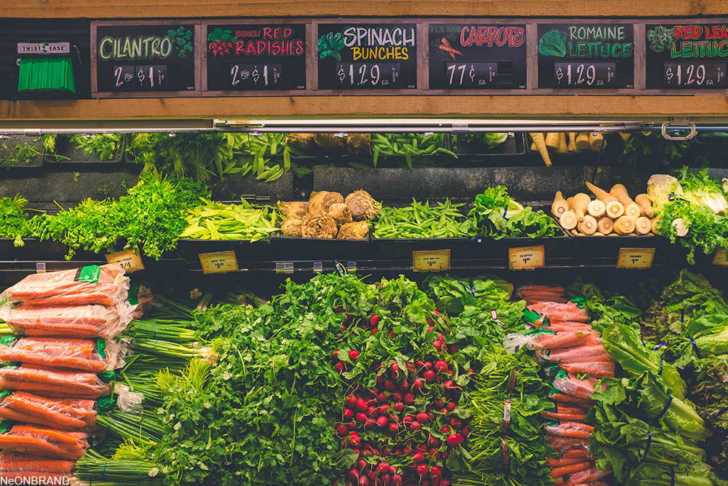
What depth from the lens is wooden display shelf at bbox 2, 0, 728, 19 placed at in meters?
2.82

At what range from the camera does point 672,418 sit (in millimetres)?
2762

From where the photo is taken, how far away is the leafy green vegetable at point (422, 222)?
3.52 metres

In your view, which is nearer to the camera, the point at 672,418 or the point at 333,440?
the point at 333,440

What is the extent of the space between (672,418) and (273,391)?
2384 mm

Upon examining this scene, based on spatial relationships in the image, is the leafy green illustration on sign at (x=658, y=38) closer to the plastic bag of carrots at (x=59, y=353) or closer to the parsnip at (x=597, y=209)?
the parsnip at (x=597, y=209)

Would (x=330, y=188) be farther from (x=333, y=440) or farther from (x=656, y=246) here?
(x=656, y=246)

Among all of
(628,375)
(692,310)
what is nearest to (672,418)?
(628,375)

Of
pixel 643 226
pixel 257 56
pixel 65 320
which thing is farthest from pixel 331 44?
pixel 643 226

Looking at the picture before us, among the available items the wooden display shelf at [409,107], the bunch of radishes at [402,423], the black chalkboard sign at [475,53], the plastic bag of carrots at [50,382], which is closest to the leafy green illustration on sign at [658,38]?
the wooden display shelf at [409,107]

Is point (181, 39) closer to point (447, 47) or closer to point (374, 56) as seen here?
point (374, 56)

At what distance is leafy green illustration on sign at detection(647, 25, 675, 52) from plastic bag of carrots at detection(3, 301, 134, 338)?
3897 mm

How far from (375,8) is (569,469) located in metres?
3.11

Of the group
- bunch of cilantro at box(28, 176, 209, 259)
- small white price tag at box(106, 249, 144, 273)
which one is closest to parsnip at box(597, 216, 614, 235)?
bunch of cilantro at box(28, 176, 209, 259)

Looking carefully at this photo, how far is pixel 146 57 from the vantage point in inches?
112
